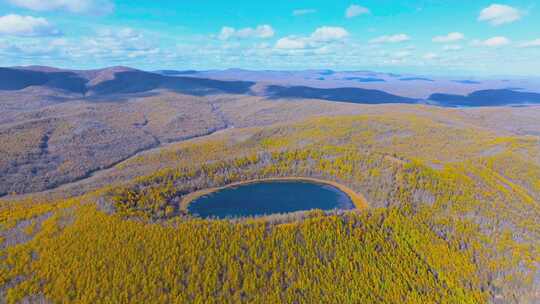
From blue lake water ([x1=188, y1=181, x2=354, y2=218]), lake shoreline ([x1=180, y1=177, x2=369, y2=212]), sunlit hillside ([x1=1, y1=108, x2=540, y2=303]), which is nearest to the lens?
sunlit hillside ([x1=1, y1=108, x2=540, y2=303])

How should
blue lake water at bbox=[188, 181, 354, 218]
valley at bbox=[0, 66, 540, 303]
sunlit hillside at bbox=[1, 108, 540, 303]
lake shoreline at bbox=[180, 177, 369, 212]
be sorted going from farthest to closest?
lake shoreline at bbox=[180, 177, 369, 212]
blue lake water at bbox=[188, 181, 354, 218]
valley at bbox=[0, 66, 540, 303]
sunlit hillside at bbox=[1, 108, 540, 303]

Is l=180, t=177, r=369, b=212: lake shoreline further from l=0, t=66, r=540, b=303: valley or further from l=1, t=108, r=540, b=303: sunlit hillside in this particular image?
l=1, t=108, r=540, b=303: sunlit hillside

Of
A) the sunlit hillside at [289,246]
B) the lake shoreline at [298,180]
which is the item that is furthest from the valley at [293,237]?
the lake shoreline at [298,180]

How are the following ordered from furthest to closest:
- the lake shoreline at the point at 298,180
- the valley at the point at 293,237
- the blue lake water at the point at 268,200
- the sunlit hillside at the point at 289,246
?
the lake shoreline at the point at 298,180 → the blue lake water at the point at 268,200 → the valley at the point at 293,237 → the sunlit hillside at the point at 289,246

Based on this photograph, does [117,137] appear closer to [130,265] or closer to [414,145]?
[130,265]

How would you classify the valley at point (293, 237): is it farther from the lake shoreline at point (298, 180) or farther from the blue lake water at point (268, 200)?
the blue lake water at point (268, 200)

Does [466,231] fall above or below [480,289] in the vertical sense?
above

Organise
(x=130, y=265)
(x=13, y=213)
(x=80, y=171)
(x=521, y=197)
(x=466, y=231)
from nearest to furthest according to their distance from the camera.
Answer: (x=130, y=265) < (x=466, y=231) < (x=13, y=213) < (x=521, y=197) < (x=80, y=171)

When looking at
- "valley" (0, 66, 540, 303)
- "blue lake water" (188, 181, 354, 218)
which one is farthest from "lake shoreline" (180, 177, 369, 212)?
"blue lake water" (188, 181, 354, 218)

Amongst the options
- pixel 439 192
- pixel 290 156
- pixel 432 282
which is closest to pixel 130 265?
pixel 432 282
